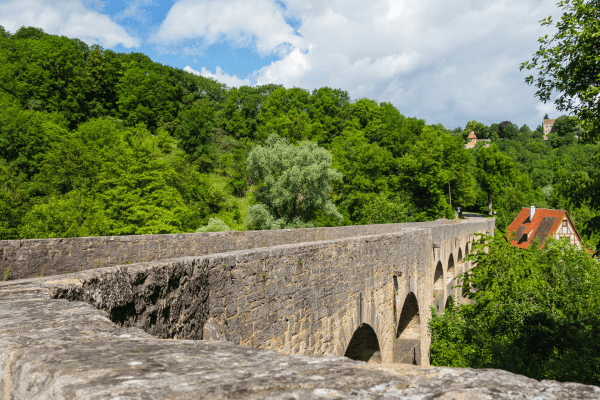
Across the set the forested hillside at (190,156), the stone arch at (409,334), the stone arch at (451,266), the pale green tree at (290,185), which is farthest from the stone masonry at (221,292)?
the pale green tree at (290,185)

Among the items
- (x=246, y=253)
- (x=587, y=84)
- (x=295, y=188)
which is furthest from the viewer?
(x=295, y=188)

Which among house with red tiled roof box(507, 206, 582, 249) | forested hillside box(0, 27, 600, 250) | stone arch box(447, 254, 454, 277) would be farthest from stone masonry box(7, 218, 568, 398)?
house with red tiled roof box(507, 206, 582, 249)

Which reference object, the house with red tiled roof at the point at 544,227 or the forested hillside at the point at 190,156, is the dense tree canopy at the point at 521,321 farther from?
the house with red tiled roof at the point at 544,227

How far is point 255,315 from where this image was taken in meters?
4.85

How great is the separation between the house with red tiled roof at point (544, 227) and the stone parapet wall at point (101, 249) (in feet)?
128

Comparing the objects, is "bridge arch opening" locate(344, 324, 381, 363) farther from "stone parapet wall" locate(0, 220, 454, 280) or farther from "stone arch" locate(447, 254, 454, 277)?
"stone arch" locate(447, 254, 454, 277)

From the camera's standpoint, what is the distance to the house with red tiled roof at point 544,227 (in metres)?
41.8

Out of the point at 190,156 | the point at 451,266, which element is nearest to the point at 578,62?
the point at 451,266

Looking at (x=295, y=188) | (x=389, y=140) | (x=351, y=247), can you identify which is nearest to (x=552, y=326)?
(x=351, y=247)

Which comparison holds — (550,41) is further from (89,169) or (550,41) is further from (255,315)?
(89,169)

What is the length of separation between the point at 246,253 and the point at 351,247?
3.11 meters

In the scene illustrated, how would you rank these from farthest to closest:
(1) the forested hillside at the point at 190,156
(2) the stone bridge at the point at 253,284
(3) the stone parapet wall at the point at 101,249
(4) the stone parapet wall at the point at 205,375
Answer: (1) the forested hillside at the point at 190,156 < (3) the stone parapet wall at the point at 101,249 < (2) the stone bridge at the point at 253,284 < (4) the stone parapet wall at the point at 205,375

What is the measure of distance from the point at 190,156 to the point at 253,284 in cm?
4789

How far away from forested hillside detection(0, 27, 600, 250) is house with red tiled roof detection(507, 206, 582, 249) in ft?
13.3
